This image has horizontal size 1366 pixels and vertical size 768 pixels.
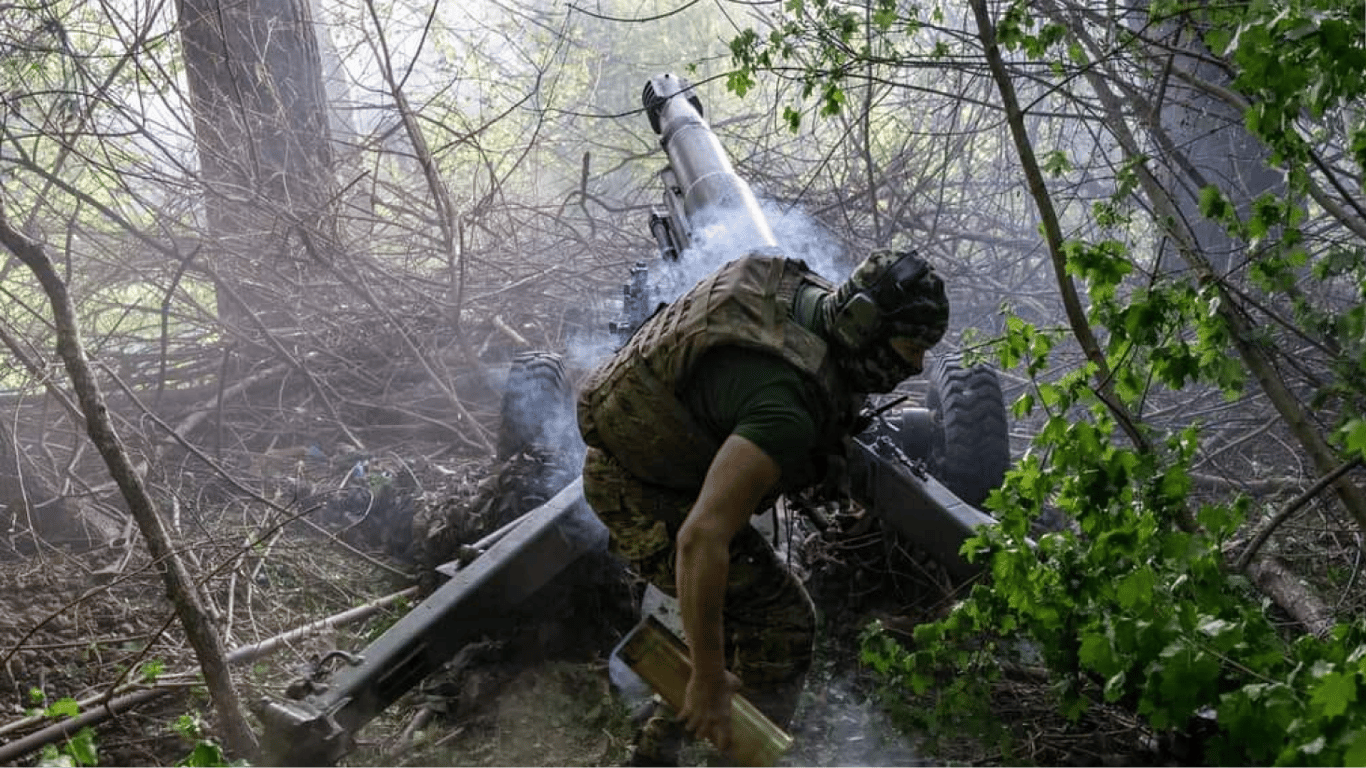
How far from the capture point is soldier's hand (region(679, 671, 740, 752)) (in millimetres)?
3363

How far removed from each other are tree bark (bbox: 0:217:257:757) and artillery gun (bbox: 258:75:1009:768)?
0.54ft

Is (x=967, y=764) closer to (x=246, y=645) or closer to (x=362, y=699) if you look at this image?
(x=362, y=699)

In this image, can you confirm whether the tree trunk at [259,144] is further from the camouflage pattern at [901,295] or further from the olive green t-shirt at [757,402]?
the camouflage pattern at [901,295]

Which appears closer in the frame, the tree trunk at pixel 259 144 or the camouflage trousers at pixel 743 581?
the camouflage trousers at pixel 743 581

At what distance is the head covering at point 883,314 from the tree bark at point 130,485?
2196 millimetres

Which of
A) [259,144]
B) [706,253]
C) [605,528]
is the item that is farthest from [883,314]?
[259,144]

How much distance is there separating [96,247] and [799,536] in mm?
5784

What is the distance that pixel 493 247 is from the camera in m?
9.98

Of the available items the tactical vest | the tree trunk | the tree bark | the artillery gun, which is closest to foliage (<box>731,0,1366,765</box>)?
the tactical vest

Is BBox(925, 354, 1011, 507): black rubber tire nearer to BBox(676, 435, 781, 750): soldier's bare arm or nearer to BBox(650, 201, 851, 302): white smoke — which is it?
BBox(650, 201, 851, 302): white smoke

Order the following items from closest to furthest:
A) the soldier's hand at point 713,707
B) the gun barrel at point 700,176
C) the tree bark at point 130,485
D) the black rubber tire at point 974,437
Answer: the soldier's hand at point 713,707 < the tree bark at point 130,485 < the gun barrel at point 700,176 < the black rubber tire at point 974,437

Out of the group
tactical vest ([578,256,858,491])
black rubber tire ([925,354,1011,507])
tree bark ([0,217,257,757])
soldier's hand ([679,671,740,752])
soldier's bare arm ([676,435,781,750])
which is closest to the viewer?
soldier's bare arm ([676,435,781,750])

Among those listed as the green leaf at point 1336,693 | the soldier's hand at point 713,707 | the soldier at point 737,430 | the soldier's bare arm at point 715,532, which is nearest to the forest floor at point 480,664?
the soldier at point 737,430

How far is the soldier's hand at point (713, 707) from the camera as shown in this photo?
132 inches
